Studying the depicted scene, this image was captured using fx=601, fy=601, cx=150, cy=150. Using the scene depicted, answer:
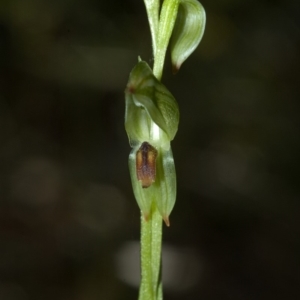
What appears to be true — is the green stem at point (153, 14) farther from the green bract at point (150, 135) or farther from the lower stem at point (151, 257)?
the lower stem at point (151, 257)

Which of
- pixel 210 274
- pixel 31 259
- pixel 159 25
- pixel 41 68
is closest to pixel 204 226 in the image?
pixel 210 274

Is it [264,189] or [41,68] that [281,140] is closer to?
[264,189]

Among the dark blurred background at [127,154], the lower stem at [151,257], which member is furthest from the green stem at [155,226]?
the dark blurred background at [127,154]

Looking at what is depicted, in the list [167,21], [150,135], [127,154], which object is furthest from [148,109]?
[127,154]

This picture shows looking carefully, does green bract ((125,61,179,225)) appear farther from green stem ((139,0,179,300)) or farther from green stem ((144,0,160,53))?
green stem ((144,0,160,53))

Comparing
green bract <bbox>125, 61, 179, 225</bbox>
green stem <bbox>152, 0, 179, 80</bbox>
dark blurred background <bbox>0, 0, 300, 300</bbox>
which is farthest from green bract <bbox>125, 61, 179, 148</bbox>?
dark blurred background <bbox>0, 0, 300, 300</bbox>

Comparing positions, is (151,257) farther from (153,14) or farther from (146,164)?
(153,14)
